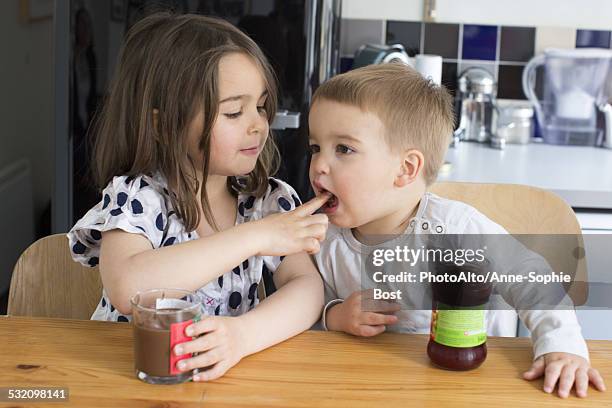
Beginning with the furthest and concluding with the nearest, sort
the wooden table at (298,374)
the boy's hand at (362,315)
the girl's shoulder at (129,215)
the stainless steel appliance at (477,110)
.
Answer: the stainless steel appliance at (477,110)
the girl's shoulder at (129,215)
the boy's hand at (362,315)
the wooden table at (298,374)

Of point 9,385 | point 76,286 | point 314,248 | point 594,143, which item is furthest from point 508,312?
point 594,143

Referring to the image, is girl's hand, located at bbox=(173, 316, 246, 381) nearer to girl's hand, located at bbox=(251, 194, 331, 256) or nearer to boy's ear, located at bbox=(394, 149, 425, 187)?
girl's hand, located at bbox=(251, 194, 331, 256)

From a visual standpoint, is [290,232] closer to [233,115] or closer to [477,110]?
[233,115]

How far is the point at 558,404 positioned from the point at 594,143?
1.76 metres

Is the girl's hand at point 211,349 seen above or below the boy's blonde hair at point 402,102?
below

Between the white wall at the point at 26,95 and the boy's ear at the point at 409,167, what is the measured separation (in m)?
1.89

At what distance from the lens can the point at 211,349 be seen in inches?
39.3

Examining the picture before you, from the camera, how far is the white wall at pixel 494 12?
8.71 ft

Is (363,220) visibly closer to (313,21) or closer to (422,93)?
(422,93)

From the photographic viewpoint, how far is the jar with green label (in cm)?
99

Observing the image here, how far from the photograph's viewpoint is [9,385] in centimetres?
96

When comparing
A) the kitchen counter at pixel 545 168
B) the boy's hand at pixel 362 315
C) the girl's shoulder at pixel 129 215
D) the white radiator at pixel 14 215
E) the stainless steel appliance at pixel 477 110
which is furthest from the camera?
the white radiator at pixel 14 215

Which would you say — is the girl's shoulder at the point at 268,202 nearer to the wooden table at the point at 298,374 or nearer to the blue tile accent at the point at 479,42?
the wooden table at the point at 298,374

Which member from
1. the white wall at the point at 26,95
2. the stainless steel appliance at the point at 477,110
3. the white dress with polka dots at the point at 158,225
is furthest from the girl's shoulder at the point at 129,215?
the white wall at the point at 26,95
